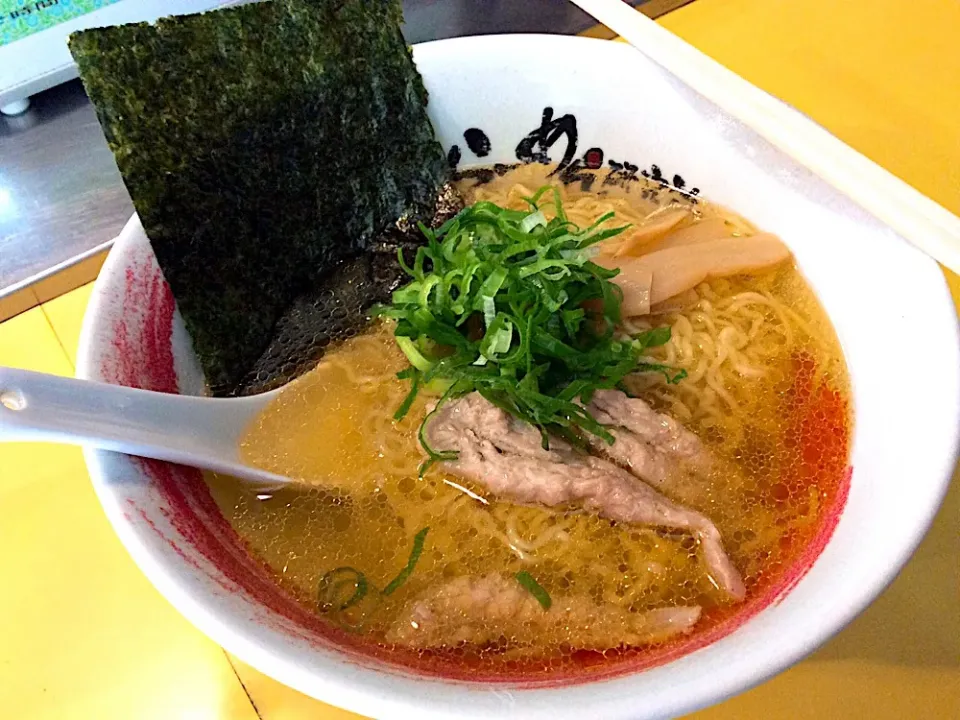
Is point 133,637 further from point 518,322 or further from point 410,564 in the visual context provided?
point 518,322

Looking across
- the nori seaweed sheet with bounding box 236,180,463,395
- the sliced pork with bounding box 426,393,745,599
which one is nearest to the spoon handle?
the nori seaweed sheet with bounding box 236,180,463,395

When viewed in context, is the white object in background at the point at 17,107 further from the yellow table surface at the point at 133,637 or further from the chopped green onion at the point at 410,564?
the chopped green onion at the point at 410,564

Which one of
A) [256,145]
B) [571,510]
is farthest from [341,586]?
Result: [256,145]

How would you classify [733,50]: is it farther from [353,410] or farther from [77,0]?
[77,0]

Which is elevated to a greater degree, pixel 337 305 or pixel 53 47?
pixel 53 47

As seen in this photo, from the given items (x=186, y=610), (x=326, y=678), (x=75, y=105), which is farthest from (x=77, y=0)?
(x=326, y=678)
